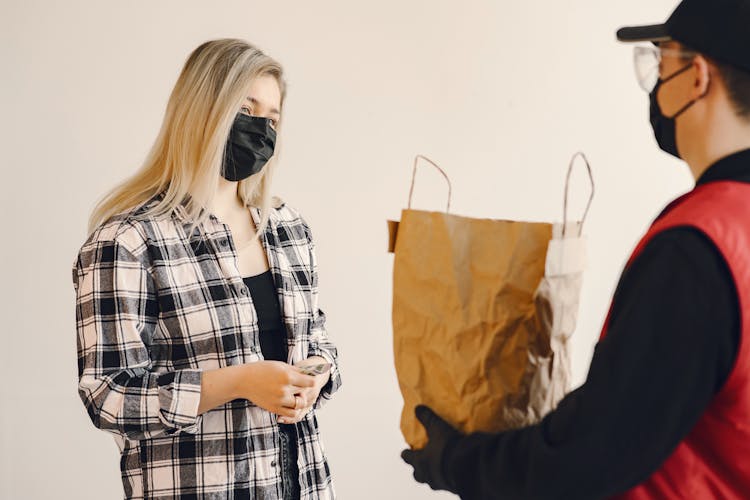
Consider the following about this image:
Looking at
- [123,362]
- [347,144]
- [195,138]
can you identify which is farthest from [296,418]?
[347,144]

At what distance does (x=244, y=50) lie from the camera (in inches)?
60.1

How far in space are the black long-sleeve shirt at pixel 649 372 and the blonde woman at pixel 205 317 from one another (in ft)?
2.15

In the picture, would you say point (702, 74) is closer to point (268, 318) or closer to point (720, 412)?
point (720, 412)

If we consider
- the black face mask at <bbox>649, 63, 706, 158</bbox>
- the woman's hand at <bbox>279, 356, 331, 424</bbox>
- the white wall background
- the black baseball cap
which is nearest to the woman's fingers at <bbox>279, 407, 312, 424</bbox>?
the woman's hand at <bbox>279, 356, 331, 424</bbox>

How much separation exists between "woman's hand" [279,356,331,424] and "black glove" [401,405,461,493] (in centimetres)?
40

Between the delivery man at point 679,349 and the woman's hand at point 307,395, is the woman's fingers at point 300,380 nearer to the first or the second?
the woman's hand at point 307,395

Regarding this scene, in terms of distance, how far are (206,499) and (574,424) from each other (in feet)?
2.66

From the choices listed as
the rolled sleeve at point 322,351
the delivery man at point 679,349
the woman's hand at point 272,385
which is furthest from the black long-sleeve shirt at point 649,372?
the rolled sleeve at point 322,351

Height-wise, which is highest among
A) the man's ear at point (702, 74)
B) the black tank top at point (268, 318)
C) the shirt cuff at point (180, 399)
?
the man's ear at point (702, 74)

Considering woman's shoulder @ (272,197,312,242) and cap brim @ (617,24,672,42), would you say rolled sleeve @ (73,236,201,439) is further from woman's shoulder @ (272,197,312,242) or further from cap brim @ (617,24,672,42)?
cap brim @ (617,24,672,42)

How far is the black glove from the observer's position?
37.9 inches

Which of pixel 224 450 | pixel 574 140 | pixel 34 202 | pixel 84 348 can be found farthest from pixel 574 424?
pixel 574 140

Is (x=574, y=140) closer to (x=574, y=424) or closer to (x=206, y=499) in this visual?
(x=206, y=499)

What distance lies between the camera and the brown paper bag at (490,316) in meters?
0.96
